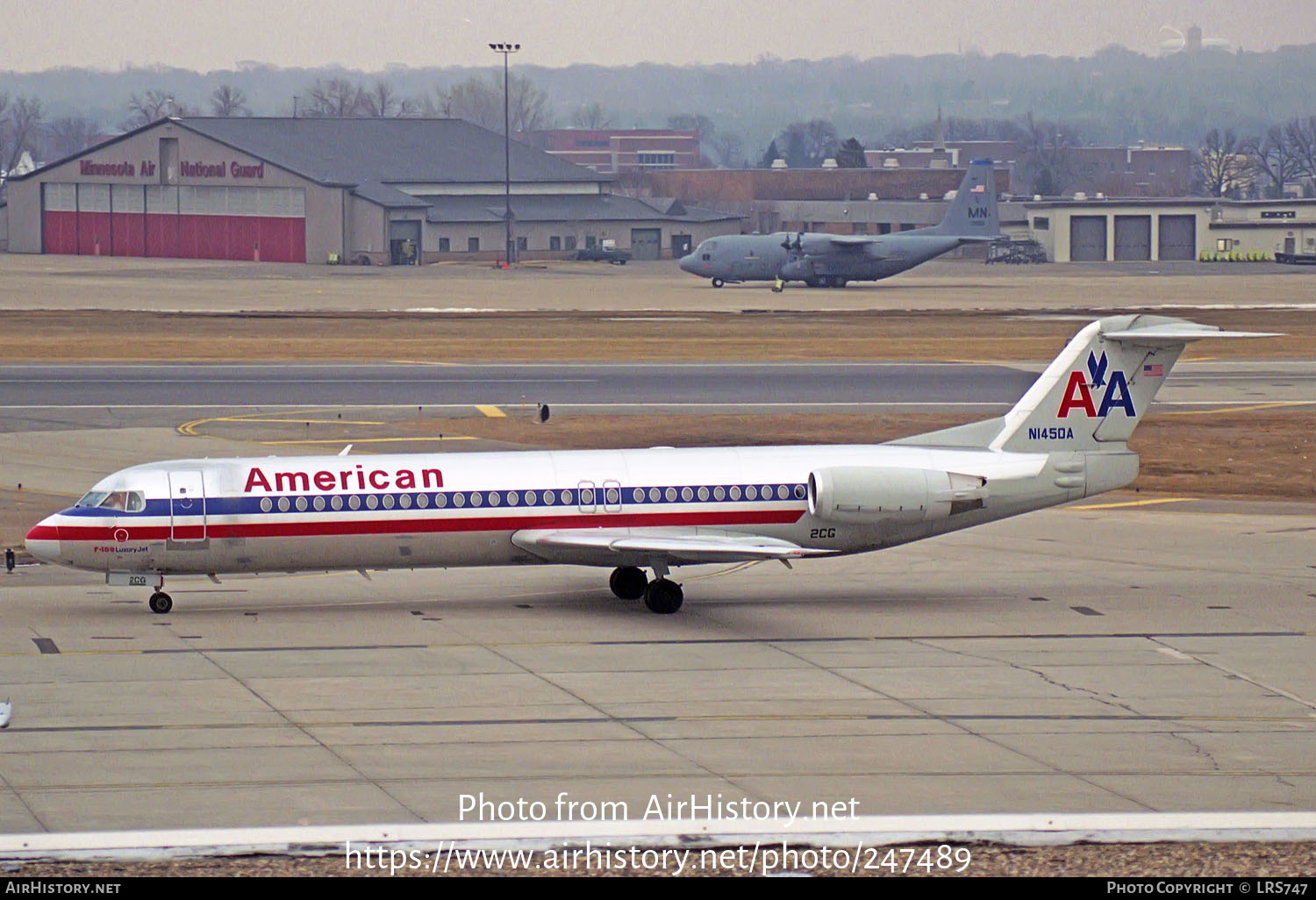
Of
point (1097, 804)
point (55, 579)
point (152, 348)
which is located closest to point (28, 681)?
point (55, 579)

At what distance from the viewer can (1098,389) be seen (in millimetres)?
34938

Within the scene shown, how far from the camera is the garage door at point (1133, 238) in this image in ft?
583

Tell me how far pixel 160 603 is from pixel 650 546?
9364mm

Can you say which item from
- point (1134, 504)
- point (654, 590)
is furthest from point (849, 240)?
point (654, 590)

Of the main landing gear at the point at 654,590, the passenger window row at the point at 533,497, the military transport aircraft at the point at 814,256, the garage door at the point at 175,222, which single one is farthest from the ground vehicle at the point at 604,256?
the passenger window row at the point at 533,497

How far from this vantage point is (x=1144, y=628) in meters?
31.9

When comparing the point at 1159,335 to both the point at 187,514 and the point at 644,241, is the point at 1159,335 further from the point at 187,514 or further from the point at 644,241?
the point at 644,241

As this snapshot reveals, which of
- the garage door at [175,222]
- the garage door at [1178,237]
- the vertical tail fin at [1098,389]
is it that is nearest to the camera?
the vertical tail fin at [1098,389]

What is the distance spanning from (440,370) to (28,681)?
160ft

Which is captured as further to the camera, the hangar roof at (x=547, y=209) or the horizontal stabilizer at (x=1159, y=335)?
the hangar roof at (x=547, y=209)

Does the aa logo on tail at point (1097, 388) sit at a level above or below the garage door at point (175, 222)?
below

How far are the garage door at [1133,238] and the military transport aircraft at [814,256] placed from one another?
43398 mm

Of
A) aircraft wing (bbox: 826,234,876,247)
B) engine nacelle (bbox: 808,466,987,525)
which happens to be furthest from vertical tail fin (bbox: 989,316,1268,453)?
aircraft wing (bbox: 826,234,876,247)

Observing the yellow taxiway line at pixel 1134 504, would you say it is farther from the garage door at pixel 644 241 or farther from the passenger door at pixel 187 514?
the garage door at pixel 644 241
